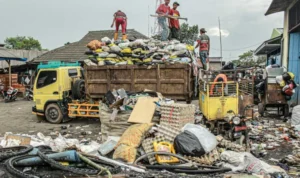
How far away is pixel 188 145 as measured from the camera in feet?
17.8

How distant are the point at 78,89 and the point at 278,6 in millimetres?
9507

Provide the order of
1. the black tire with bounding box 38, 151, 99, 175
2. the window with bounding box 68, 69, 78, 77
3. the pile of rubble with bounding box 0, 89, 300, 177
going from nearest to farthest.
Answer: the black tire with bounding box 38, 151, 99, 175
the pile of rubble with bounding box 0, 89, 300, 177
the window with bounding box 68, 69, 78, 77

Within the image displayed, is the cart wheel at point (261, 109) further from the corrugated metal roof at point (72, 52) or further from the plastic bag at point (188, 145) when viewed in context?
the corrugated metal roof at point (72, 52)

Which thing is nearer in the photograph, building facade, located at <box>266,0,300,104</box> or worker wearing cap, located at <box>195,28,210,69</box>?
worker wearing cap, located at <box>195,28,210,69</box>

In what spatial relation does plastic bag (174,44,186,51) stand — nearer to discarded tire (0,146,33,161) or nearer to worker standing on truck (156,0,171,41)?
worker standing on truck (156,0,171,41)

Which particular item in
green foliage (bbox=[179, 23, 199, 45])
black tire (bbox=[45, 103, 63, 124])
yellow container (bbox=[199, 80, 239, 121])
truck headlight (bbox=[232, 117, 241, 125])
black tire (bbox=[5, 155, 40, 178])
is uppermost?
green foliage (bbox=[179, 23, 199, 45])

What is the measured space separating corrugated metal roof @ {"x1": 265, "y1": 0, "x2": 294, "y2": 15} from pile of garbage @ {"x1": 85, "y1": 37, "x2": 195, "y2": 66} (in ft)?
17.4

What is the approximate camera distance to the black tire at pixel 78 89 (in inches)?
389

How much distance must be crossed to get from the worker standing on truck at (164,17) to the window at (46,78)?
13.0 feet

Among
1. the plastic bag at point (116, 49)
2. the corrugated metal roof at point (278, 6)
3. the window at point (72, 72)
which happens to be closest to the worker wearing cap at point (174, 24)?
the plastic bag at point (116, 49)

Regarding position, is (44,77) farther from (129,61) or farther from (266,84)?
(266,84)

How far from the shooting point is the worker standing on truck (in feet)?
34.3

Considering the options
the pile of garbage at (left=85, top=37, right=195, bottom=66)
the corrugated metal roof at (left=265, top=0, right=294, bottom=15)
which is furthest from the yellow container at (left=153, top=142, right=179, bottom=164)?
the corrugated metal roof at (left=265, top=0, right=294, bottom=15)

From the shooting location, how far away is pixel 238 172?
196 inches
